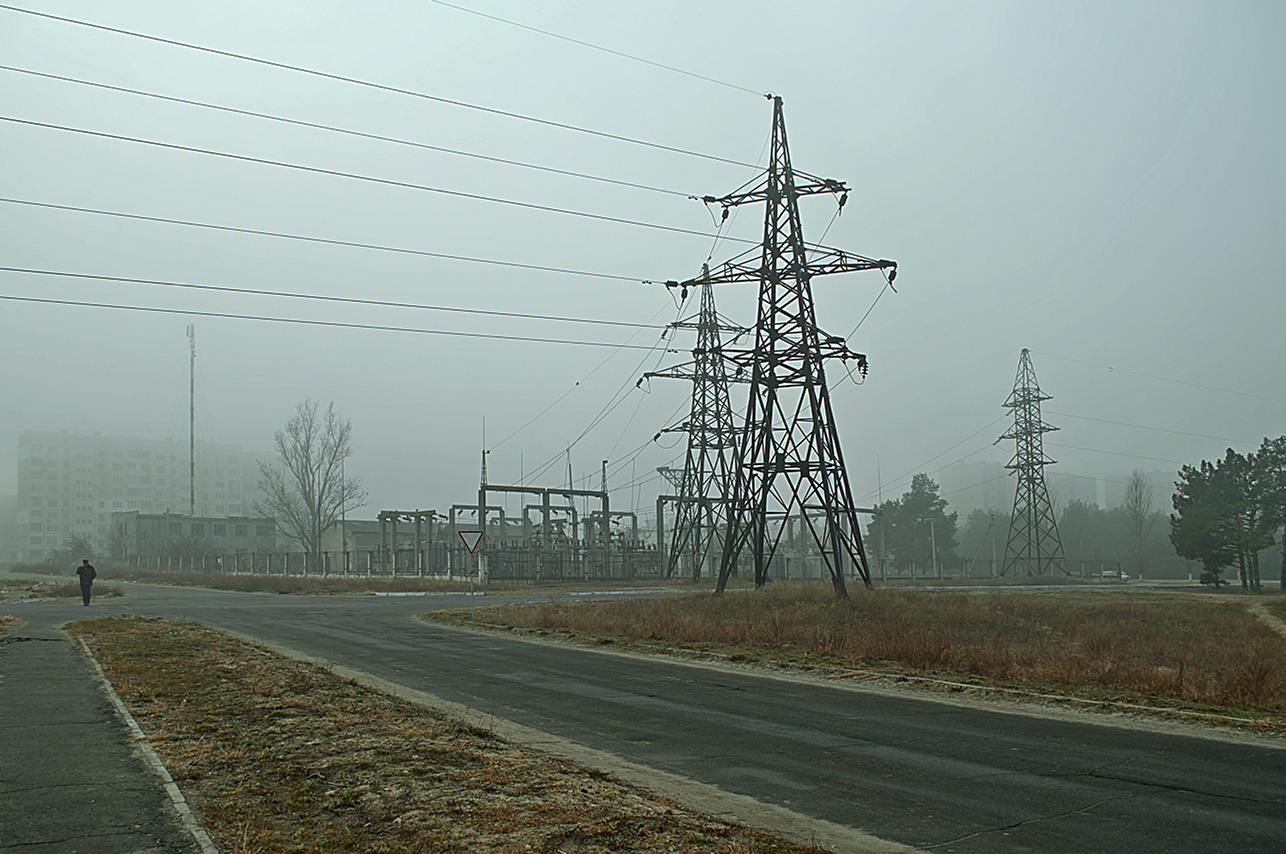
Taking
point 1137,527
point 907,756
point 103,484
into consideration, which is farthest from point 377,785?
point 103,484

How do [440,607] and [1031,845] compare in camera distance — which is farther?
[440,607]

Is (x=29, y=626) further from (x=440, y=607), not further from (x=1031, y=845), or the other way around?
(x=1031, y=845)

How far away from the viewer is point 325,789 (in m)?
7.06

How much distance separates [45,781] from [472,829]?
4.07 meters

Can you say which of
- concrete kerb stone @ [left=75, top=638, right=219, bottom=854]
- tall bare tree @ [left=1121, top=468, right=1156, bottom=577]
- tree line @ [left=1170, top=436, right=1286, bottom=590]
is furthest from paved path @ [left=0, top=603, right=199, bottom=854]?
tall bare tree @ [left=1121, top=468, right=1156, bottom=577]

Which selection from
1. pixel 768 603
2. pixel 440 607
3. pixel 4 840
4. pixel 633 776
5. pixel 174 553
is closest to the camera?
pixel 4 840

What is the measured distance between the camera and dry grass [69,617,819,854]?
582 centimetres

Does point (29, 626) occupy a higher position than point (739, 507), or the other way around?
point (739, 507)

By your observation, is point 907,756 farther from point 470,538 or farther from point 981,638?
point 470,538

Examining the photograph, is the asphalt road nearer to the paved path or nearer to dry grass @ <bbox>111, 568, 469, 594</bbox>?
the paved path

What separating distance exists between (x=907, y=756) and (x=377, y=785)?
4934mm

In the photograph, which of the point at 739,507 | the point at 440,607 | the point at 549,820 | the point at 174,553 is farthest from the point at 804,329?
the point at 174,553

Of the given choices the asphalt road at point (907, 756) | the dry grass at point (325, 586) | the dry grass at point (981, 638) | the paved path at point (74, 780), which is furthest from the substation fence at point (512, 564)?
the paved path at point (74, 780)

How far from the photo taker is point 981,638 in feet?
62.6
